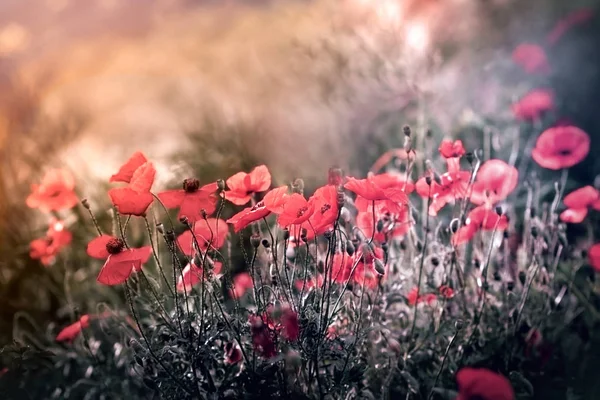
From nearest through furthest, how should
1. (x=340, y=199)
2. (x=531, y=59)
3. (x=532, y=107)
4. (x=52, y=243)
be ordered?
(x=340, y=199) → (x=52, y=243) → (x=532, y=107) → (x=531, y=59)

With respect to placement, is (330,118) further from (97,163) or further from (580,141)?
(580,141)

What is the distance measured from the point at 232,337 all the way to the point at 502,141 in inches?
67.1

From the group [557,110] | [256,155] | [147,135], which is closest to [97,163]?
[147,135]

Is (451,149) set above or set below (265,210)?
above

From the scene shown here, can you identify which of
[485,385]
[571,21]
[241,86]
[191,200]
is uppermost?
[571,21]

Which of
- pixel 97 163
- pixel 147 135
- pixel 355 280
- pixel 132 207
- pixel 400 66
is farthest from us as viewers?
pixel 147 135

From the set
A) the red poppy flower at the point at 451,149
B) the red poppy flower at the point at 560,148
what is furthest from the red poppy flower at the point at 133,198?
the red poppy flower at the point at 560,148

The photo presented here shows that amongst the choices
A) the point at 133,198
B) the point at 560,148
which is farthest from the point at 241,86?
the point at 133,198

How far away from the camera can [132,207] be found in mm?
1308

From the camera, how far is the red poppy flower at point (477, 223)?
172cm

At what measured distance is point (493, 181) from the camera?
1.75m

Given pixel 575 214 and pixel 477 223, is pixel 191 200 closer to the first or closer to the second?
pixel 477 223

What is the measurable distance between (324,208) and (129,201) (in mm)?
369

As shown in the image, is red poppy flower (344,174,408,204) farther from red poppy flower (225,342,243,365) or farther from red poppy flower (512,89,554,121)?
red poppy flower (512,89,554,121)
